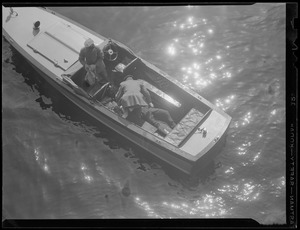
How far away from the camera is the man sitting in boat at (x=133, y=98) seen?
12188 mm

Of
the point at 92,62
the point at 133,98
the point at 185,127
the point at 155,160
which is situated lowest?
the point at 155,160

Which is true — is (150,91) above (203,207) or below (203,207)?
above

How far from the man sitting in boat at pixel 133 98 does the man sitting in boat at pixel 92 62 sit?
49.0 inches

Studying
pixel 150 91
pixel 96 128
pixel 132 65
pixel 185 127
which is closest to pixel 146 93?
pixel 150 91

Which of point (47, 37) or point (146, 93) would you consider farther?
point (47, 37)

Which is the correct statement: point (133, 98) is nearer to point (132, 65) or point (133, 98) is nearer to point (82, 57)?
point (132, 65)

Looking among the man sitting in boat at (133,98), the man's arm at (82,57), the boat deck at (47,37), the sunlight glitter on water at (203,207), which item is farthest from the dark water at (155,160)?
the man's arm at (82,57)

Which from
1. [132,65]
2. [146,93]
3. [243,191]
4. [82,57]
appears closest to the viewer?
[243,191]

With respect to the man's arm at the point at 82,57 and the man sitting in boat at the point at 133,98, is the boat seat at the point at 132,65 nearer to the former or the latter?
the man sitting in boat at the point at 133,98

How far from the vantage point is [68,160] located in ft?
43.2

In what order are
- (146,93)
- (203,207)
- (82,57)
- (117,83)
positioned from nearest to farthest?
1. (203,207)
2. (146,93)
3. (82,57)
4. (117,83)

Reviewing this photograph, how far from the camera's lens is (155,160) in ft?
41.8

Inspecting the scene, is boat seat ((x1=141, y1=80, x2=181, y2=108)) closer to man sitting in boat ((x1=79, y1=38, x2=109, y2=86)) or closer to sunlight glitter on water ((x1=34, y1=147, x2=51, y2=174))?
man sitting in boat ((x1=79, y1=38, x2=109, y2=86))

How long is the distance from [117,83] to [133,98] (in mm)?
2400
